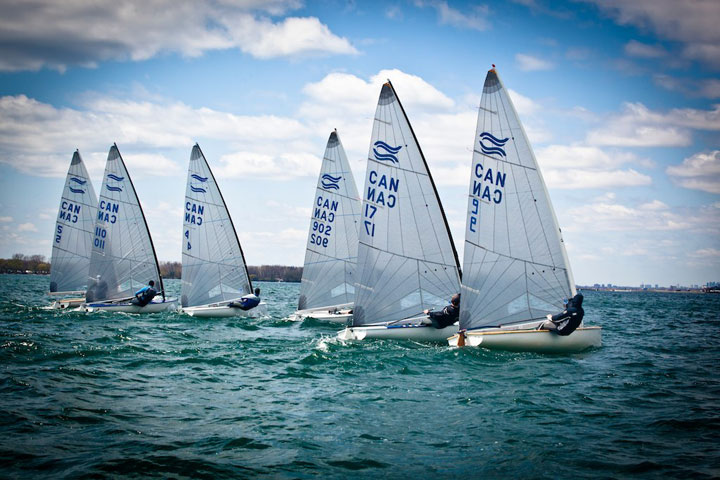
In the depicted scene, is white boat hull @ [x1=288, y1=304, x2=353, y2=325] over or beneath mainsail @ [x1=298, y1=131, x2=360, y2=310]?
beneath

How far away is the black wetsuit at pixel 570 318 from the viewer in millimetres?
17719

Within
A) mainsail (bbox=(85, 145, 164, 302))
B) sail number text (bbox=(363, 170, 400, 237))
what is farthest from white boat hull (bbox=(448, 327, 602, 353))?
mainsail (bbox=(85, 145, 164, 302))

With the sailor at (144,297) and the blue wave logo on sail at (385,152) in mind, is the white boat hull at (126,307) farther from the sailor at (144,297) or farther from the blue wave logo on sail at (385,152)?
the blue wave logo on sail at (385,152)

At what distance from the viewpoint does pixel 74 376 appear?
14.0 metres

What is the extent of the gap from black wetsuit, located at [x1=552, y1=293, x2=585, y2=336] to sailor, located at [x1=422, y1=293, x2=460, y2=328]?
13.5 feet

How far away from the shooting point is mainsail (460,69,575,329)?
743 inches

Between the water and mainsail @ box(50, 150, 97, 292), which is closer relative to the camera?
the water

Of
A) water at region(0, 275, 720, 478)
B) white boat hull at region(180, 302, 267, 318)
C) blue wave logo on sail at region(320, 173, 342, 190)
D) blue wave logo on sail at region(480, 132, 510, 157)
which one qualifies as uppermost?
blue wave logo on sail at region(320, 173, 342, 190)

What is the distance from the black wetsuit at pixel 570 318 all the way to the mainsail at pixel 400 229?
16.1 feet

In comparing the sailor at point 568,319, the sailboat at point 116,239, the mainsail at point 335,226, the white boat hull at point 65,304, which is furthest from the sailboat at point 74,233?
the sailor at point 568,319

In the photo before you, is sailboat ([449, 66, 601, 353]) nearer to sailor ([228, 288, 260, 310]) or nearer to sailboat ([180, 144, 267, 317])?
sailor ([228, 288, 260, 310])

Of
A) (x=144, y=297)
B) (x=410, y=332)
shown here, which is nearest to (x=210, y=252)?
(x=144, y=297)

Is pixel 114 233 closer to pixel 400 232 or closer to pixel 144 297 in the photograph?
pixel 144 297

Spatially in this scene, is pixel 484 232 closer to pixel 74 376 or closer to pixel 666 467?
pixel 666 467
